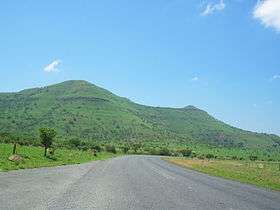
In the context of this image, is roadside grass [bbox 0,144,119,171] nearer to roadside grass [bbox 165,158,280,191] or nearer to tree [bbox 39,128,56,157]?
tree [bbox 39,128,56,157]

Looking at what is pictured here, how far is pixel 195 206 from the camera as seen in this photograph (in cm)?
1612

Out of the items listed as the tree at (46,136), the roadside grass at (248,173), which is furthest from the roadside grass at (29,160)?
the roadside grass at (248,173)

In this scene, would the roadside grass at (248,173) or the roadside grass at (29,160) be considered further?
the roadside grass at (29,160)

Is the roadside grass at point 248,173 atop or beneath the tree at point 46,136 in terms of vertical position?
beneath

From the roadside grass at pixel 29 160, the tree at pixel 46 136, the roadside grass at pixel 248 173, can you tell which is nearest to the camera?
the roadside grass at pixel 248 173

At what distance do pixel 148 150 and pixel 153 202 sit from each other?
5985 inches

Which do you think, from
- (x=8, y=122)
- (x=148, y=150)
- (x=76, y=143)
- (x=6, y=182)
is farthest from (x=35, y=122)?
(x=6, y=182)

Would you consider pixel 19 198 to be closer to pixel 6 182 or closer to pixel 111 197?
pixel 111 197

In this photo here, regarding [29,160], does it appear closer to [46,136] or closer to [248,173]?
[46,136]

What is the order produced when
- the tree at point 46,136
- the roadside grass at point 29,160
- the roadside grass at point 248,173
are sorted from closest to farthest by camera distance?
the roadside grass at point 248,173 < the roadside grass at point 29,160 < the tree at point 46,136

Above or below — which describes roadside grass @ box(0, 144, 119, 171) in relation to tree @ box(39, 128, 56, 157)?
below

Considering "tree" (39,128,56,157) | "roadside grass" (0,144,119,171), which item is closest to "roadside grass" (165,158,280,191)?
"roadside grass" (0,144,119,171)

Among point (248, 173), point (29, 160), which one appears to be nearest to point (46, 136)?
point (29, 160)

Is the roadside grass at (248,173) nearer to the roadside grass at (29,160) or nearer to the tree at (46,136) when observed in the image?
the roadside grass at (29,160)
